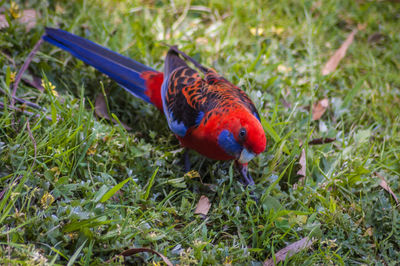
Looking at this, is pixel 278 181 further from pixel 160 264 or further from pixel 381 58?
pixel 381 58

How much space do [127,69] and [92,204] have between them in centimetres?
143

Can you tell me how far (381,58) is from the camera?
465cm

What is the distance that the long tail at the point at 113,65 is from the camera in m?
3.53

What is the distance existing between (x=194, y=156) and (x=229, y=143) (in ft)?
1.77

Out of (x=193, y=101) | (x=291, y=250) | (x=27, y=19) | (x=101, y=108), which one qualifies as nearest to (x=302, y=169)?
(x=291, y=250)

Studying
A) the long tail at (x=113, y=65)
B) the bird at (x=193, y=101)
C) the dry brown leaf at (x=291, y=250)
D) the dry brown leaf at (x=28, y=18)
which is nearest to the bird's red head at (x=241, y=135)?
Answer: the bird at (x=193, y=101)

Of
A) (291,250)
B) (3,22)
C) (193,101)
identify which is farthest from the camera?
(3,22)

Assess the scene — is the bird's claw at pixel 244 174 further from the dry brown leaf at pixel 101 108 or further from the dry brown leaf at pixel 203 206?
the dry brown leaf at pixel 101 108

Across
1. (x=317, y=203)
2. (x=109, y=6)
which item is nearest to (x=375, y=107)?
(x=317, y=203)

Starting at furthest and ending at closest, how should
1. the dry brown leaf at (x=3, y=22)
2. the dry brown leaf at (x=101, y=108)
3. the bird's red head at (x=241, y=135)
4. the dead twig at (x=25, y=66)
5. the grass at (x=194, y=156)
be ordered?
the dry brown leaf at (x=3, y=22) < the dry brown leaf at (x=101, y=108) < the dead twig at (x=25, y=66) < the bird's red head at (x=241, y=135) < the grass at (x=194, y=156)

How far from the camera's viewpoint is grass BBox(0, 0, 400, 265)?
246 centimetres

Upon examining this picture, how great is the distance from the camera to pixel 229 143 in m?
2.95

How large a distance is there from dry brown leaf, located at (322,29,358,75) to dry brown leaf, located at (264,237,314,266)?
2264 millimetres

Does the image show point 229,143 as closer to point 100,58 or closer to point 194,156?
point 194,156
